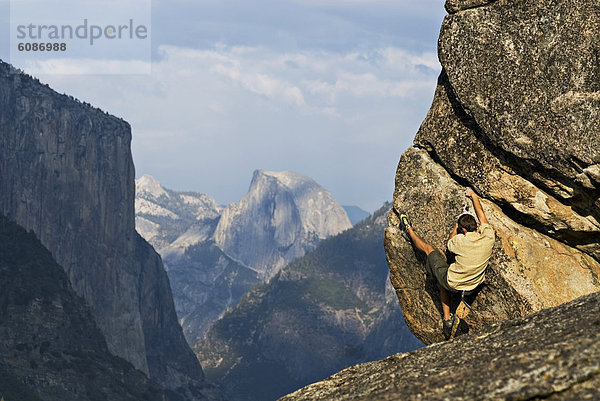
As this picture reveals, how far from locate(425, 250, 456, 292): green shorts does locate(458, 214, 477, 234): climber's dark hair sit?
137 cm

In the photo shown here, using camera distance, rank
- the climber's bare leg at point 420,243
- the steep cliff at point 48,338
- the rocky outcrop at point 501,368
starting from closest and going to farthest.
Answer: the rocky outcrop at point 501,368 < the climber's bare leg at point 420,243 < the steep cliff at point 48,338

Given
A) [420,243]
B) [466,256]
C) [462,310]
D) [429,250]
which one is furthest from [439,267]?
[462,310]

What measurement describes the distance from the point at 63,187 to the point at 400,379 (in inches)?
7406

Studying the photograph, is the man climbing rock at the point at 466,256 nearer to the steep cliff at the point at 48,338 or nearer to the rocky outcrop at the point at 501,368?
the rocky outcrop at the point at 501,368

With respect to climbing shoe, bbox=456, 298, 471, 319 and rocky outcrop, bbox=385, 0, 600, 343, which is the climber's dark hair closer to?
rocky outcrop, bbox=385, 0, 600, 343

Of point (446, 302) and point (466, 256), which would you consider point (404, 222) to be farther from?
point (466, 256)

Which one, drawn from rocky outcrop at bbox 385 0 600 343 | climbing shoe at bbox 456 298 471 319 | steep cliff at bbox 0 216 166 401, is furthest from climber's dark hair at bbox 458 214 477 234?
steep cliff at bbox 0 216 166 401

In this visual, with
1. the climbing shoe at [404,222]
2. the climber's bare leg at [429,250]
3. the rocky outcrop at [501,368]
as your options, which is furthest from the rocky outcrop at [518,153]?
the rocky outcrop at [501,368]

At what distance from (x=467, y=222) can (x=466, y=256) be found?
103 centimetres

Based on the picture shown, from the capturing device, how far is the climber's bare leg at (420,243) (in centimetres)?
2299

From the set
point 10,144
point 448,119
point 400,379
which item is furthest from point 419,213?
point 10,144

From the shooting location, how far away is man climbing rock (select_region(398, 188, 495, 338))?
67.8ft

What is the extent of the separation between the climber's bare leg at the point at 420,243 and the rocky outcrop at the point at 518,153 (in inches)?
12.7

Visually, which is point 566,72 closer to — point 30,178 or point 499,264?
point 499,264
